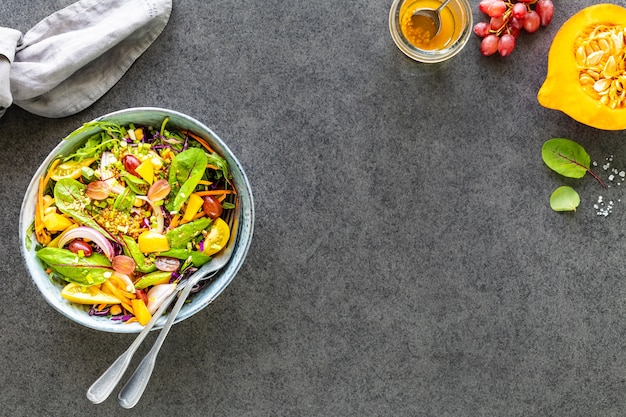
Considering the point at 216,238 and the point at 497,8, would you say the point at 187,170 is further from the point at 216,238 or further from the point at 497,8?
the point at 497,8

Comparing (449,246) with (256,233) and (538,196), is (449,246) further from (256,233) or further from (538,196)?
(256,233)

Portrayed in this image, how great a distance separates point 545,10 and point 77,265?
92cm

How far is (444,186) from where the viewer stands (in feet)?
3.76

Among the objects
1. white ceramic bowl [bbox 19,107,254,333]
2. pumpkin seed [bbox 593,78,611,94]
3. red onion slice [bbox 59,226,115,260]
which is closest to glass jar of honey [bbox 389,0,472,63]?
pumpkin seed [bbox 593,78,611,94]

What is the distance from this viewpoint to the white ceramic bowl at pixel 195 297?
38.2 inches

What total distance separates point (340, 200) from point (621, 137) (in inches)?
21.4

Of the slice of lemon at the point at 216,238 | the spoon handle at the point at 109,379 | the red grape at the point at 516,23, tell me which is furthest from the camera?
the red grape at the point at 516,23

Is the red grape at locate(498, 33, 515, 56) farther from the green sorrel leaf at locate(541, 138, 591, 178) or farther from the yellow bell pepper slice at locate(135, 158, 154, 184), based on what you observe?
the yellow bell pepper slice at locate(135, 158, 154, 184)

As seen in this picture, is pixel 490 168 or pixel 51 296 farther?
pixel 490 168

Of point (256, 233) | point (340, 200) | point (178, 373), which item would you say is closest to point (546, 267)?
point (340, 200)

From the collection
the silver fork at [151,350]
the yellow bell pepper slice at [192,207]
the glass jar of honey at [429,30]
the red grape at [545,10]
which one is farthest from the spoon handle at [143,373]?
the red grape at [545,10]

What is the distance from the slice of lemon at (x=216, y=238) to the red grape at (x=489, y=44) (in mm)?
559

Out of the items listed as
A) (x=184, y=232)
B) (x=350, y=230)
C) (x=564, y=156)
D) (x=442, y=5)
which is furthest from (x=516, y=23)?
(x=184, y=232)

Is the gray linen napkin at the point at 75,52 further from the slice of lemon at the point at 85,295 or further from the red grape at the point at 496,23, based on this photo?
the red grape at the point at 496,23
